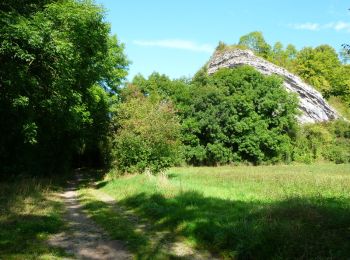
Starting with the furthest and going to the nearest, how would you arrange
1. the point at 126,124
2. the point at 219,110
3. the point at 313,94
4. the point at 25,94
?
the point at 313,94
the point at 219,110
the point at 126,124
the point at 25,94

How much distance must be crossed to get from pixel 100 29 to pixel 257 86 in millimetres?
38061

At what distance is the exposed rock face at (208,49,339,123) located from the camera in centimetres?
8212

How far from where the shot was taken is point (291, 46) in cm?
10619

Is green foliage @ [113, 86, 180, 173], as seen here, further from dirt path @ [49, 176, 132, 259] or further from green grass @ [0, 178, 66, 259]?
dirt path @ [49, 176, 132, 259]

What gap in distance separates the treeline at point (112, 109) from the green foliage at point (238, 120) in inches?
5.7

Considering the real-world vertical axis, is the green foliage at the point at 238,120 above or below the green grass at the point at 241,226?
above

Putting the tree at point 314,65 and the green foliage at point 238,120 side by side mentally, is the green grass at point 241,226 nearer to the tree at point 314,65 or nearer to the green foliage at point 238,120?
the green foliage at point 238,120

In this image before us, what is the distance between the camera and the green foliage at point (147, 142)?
28859 mm

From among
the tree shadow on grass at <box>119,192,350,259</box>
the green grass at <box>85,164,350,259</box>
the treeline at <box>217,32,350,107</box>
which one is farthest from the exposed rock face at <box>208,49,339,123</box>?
the tree shadow on grass at <box>119,192,350,259</box>

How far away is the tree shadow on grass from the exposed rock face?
71.0 meters

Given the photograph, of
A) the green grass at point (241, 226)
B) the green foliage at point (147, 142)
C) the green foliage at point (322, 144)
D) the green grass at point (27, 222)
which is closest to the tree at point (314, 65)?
the green foliage at point (322, 144)

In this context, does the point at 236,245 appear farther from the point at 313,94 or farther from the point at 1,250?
the point at 313,94

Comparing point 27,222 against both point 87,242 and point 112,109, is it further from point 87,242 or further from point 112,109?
point 112,109

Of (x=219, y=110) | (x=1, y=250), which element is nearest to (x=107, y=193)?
(x=1, y=250)
